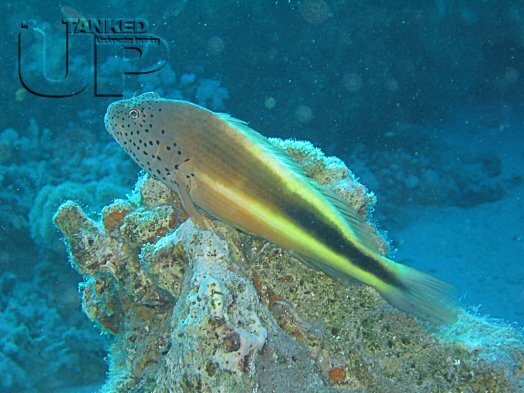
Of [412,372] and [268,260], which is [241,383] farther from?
[412,372]

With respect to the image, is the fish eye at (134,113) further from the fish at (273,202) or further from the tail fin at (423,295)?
the tail fin at (423,295)

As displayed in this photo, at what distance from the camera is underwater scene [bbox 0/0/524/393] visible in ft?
8.79

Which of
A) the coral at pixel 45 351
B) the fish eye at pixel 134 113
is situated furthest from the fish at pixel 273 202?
the coral at pixel 45 351

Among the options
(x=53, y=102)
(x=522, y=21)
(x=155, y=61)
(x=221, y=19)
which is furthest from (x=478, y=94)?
(x=53, y=102)

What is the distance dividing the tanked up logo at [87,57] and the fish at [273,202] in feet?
41.5

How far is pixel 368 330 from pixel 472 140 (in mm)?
16318

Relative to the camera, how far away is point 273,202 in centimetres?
272

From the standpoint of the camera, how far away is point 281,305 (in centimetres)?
301

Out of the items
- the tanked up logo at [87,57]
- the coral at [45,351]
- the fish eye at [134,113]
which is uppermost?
the tanked up logo at [87,57]

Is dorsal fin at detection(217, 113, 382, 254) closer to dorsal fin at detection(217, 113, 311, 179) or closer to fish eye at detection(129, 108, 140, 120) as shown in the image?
dorsal fin at detection(217, 113, 311, 179)

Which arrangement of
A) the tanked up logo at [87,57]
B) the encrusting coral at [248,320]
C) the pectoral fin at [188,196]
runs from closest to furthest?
the encrusting coral at [248,320], the pectoral fin at [188,196], the tanked up logo at [87,57]

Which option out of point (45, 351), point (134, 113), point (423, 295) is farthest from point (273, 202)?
point (45, 351)

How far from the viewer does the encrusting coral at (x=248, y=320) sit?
239 centimetres

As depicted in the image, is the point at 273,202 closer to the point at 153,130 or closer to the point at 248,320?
the point at 248,320
